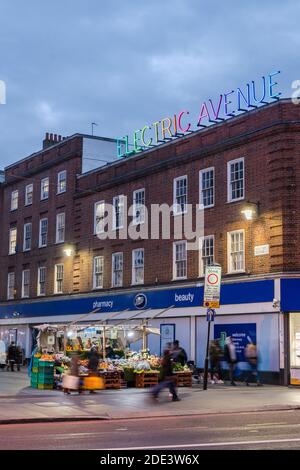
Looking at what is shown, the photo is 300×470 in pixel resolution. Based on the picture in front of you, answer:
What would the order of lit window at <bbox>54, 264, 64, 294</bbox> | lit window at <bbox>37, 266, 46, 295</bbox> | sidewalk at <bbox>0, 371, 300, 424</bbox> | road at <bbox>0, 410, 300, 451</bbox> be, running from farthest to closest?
lit window at <bbox>37, 266, 46, 295</bbox>, lit window at <bbox>54, 264, 64, 294</bbox>, sidewalk at <bbox>0, 371, 300, 424</bbox>, road at <bbox>0, 410, 300, 451</bbox>

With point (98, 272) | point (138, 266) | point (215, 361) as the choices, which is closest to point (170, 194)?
point (138, 266)

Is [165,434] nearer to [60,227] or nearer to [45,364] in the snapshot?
[45,364]

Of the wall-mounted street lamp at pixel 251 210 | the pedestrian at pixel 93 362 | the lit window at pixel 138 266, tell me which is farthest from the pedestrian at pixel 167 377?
the lit window at pixel 138 266

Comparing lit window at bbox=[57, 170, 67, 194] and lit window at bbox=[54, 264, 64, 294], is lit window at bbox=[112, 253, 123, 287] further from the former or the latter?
lit window at bbox=[57, 170, 67, 194]

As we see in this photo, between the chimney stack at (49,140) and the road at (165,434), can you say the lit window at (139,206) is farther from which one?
the road at (165,434)

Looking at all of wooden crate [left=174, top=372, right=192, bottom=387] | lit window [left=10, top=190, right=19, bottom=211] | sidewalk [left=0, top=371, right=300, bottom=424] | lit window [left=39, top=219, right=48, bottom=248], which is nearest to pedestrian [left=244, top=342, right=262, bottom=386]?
sidewalk [left=0, top=371, right=300, bottom=424]

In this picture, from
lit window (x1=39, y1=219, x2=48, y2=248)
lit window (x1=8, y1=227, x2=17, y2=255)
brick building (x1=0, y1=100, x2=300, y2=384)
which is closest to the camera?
brick building (x1=0, y1=100, x2=300, y2=384)

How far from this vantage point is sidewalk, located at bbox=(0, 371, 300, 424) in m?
18.5

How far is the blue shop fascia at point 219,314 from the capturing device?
28.9 m

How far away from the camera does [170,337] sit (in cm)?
3522

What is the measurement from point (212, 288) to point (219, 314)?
560 centimetres

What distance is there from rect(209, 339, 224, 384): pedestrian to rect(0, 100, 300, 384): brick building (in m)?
1.41

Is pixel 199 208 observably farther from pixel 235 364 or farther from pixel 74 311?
pixel 74 311
